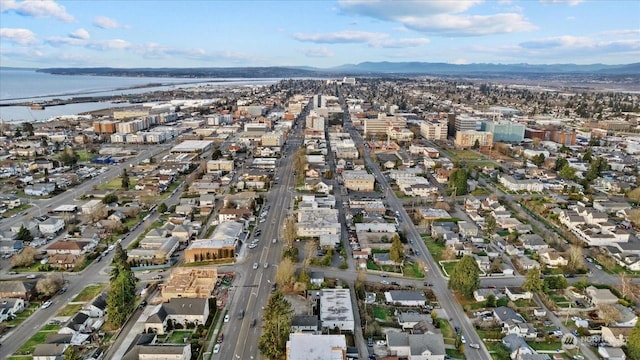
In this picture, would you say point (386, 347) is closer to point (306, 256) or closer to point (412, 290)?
point (412, 290)

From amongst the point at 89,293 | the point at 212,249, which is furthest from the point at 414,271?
the point at 89,293

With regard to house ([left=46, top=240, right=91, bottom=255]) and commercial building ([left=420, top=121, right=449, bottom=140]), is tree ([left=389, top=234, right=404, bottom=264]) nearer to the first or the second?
house ([left=46, top=240, right=91, bottom=255])

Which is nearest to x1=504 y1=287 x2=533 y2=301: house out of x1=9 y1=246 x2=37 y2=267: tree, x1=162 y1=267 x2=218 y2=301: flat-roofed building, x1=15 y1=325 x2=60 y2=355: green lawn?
x1=162 y1=267 x2=218 y2=301: flat-roofed building

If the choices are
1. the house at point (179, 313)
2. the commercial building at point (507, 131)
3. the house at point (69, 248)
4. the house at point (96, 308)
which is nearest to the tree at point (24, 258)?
the house at point (69, 248)

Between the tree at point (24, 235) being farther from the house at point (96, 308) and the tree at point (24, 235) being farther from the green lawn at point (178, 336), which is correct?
the green lawn at point (178, 336)

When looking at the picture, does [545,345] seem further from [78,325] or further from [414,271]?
[78,325]

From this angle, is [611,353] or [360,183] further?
[360,183]
